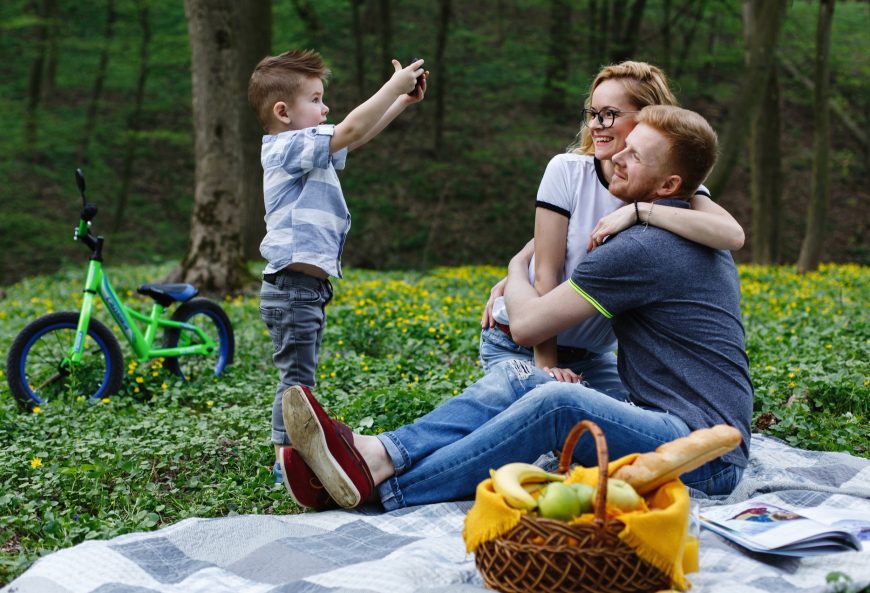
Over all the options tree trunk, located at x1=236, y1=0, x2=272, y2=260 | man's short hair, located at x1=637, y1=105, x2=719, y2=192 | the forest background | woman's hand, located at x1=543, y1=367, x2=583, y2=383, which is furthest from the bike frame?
the forest background

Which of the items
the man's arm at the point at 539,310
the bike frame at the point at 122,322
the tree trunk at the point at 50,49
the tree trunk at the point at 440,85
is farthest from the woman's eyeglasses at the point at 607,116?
the tree trunk at the point at 50,49

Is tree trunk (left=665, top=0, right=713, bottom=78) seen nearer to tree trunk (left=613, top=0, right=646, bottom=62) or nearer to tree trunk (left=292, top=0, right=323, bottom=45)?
tree trunk (left=613, top=0, right=646, bottom=62)

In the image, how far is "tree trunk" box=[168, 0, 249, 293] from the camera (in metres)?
9.27

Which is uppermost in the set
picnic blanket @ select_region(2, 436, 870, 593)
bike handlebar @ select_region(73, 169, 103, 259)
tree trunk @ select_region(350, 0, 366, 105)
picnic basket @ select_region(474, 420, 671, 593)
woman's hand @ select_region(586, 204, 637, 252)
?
tree trunk @ select_region(350, 0, 366, 105)

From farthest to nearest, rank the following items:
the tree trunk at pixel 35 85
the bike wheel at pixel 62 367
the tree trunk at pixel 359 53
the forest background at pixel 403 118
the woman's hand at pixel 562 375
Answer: the tree trunk at pixel 359 53
the tree trunk at pixel 35 85
the forest background at pixel 403 118
the bike wheel at pixel 62 367
the woman's hand at pixel 562 375

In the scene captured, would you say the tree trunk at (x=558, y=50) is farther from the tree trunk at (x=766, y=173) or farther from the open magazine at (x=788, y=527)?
the open magazine at (x=788, y=527)

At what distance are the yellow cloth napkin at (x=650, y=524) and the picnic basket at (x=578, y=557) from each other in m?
0.03

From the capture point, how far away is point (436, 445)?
334 cm

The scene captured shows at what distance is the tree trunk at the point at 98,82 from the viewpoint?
729 inches

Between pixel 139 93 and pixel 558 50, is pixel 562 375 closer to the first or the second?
pixel 139 93

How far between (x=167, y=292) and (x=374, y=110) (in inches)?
106

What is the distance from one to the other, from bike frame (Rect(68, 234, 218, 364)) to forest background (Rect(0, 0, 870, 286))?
38.3 feet

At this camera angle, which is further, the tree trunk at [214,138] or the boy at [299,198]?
the tree trunk at [214,138]

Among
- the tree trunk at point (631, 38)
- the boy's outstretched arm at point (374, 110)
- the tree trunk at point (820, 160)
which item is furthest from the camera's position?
the tree trunk at point (631, 38)
